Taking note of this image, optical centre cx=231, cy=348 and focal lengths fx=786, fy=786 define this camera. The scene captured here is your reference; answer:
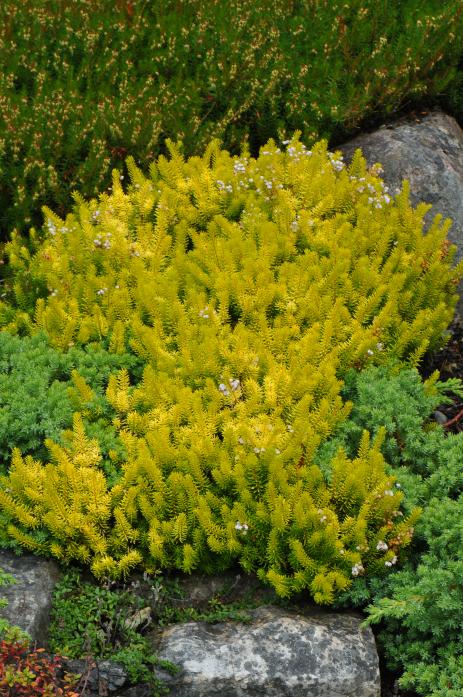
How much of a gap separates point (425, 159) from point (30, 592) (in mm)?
4357

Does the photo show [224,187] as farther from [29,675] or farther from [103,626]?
[29,675]

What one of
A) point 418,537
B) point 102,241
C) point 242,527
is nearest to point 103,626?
point 242,527

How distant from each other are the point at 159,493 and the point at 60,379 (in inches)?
43.0

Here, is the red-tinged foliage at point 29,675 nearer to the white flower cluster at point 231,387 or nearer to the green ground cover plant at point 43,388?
the green ground cover plant at point 43,388

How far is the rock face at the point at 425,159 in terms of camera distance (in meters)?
5.86

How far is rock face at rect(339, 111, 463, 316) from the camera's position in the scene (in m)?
5.86

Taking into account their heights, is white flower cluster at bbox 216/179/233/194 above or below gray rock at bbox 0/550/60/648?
above

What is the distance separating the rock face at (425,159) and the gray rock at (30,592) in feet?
12.0

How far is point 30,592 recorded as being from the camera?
11.2ft

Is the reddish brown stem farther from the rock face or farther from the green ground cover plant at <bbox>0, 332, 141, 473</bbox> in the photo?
the green ground cover plant at <bbox>0, 332, 141, 473</bbox>

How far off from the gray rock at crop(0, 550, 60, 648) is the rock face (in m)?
3.67

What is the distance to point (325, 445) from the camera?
3.88 metres

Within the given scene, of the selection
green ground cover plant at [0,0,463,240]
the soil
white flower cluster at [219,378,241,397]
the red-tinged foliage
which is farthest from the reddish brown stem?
green ground cover plant at [0,0,463,240]

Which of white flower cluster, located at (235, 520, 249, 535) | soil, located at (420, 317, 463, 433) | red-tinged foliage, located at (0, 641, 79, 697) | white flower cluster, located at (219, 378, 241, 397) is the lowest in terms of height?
red-tinged foliage, located at (0, 641, 79, 697)
